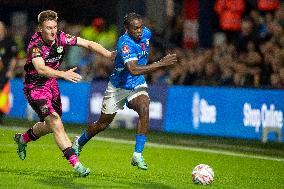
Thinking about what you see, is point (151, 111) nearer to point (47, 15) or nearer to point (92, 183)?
point (47, 15)

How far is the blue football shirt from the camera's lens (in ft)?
42.4

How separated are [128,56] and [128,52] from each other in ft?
0.20

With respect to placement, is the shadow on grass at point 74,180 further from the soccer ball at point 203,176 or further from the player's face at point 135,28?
the player's face at point 135,28

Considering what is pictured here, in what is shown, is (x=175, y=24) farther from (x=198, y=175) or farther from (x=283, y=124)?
(x=198, y=175)

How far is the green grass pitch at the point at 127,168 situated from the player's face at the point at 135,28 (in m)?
2.04

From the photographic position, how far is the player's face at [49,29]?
11867mm

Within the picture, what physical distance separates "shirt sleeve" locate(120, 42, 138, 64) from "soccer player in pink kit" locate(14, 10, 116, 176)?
0.28 metres

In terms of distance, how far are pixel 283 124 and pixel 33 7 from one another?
21.7 metres

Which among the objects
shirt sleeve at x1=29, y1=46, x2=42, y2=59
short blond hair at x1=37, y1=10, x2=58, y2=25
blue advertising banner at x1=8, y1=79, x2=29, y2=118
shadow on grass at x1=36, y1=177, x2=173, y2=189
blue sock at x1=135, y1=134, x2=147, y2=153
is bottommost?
shadow on grass at x1=36, y1=177, x2=173, y2=189

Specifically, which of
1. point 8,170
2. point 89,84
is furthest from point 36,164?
point 89,84

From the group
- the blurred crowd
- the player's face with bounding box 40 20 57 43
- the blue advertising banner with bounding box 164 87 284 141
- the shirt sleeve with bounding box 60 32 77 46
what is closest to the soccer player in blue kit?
the shirt sleeve with bounding box 60 32 77 46

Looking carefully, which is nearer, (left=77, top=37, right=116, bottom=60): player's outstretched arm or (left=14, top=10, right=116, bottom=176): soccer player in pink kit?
(left=14, top=10, right=116, bottom=176): soccer player in pink kit

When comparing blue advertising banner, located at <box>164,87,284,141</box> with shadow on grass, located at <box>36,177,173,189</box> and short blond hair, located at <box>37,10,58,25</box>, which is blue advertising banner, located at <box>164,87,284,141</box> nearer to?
shadow on grass, located at <box>36,177,173,189</box>

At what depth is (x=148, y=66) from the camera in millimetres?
12453
